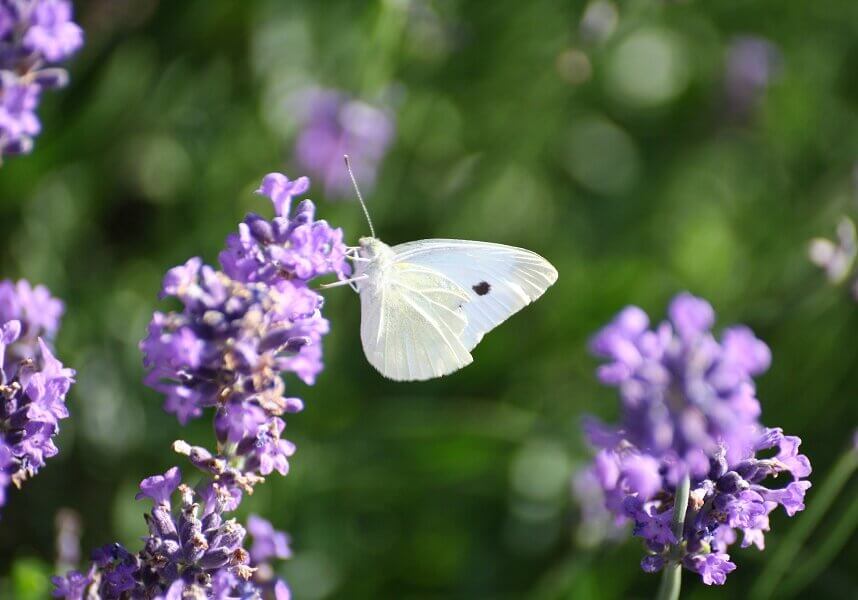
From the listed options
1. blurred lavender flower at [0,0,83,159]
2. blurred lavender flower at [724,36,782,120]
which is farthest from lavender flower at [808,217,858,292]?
blurred lavender flower at [0,0,83,159]

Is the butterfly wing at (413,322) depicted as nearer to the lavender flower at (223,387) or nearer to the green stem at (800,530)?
the lavender flower at (223,387)

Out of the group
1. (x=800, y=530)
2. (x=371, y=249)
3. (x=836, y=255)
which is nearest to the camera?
(x=371, y=249)

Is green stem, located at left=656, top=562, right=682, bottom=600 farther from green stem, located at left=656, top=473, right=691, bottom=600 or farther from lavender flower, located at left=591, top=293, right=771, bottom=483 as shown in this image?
lavender flower, located at left=591, top=293, right=771, bottom=483

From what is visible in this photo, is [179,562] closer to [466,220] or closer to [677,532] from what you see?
[677,532]

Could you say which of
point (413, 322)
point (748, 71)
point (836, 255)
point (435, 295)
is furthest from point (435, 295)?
point (748, 71)

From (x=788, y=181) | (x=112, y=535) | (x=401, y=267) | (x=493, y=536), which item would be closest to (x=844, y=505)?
(x=493, y=536)

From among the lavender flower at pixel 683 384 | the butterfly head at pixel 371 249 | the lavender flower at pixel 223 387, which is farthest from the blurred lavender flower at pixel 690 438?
the butterfly head at pixel 371 249

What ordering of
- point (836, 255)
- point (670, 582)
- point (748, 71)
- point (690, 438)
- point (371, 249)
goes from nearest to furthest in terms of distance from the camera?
point (690, 438), point (670, 582), point (371, 249), point (836, 255), point (748, 71)

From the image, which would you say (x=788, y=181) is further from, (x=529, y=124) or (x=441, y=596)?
(x=441, y=596)
